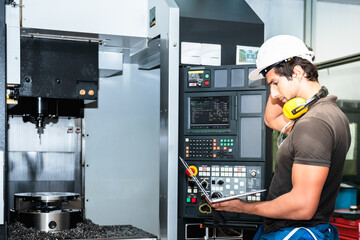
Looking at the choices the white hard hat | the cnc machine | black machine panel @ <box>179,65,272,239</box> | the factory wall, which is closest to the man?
the white hard hat

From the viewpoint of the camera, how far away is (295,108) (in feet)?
6.47

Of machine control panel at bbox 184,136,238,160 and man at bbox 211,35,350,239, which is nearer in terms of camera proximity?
man at bbox 211,35,350,239

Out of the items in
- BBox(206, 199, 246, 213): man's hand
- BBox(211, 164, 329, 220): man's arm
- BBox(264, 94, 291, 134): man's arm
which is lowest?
BBox(206, 199, 246, 213): man's hand

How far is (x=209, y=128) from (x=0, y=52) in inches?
48.3

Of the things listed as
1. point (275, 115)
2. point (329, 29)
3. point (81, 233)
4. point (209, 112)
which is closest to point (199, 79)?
point (209, 112)

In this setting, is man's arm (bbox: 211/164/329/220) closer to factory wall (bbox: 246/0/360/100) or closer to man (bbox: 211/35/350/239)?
man (bbox: 211/35/350/239)

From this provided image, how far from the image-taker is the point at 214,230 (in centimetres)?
293

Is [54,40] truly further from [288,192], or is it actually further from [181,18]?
[288,192]

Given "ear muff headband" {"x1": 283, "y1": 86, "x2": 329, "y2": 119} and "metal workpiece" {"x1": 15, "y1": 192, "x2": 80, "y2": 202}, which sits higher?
"ear muff headband" {"x1": 283, "y1": 86, "x2": 329, "y2": 119}

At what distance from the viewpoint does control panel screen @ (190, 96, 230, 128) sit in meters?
2.83

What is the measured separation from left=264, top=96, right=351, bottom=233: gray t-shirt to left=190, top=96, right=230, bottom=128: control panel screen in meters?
0.90

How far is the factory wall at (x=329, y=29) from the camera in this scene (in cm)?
452

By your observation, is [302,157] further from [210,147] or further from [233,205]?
[210,147]

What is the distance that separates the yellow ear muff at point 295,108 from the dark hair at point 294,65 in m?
0.10
